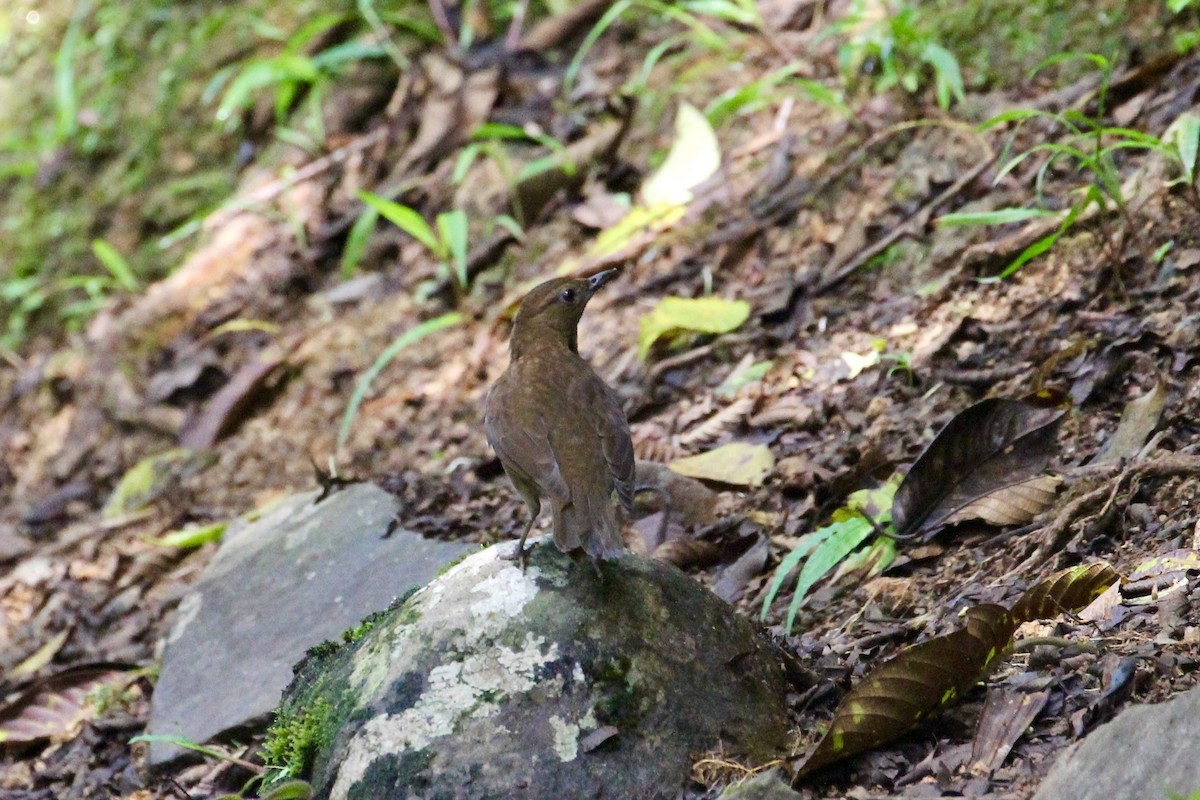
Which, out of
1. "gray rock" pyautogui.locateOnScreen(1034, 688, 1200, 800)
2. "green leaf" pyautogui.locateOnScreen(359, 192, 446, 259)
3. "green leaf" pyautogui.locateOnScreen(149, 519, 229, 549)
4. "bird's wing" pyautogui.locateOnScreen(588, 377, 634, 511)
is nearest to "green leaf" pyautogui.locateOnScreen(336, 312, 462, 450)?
"green leaf" pyautogui.locateOnScreen(359, 192, 446, 259)

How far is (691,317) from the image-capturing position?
6.13 m

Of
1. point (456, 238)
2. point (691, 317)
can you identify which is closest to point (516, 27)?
point (456, 238)

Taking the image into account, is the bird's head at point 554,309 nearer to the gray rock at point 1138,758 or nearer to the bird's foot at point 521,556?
the bird's foot at point 521,556

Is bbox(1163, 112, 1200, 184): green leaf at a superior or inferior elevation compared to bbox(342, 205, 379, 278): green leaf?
superior

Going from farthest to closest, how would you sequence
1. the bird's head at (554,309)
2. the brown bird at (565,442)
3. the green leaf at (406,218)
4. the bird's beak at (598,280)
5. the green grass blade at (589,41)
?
the green grass blade at (589,41) < the green leaf at (406,218) < the bird's head at (554,309) < the bird's beak at (598,280) < the brown bird at (565,442)

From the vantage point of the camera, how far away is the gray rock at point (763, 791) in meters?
2.80

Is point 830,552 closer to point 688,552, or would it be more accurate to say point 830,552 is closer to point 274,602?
point 688,552

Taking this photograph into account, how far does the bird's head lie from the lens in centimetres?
463

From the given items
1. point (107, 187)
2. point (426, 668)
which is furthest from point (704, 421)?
point (107, 187)

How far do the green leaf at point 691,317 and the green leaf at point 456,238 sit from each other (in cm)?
137

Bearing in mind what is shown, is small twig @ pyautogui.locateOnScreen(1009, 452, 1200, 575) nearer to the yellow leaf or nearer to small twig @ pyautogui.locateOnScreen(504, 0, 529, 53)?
the yellow leaf

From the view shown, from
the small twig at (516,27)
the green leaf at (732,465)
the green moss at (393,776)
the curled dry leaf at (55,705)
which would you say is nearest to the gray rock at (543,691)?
the green moss at (393,776)

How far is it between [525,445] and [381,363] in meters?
2.85

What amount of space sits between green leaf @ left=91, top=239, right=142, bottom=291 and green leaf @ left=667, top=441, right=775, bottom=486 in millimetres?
4906
